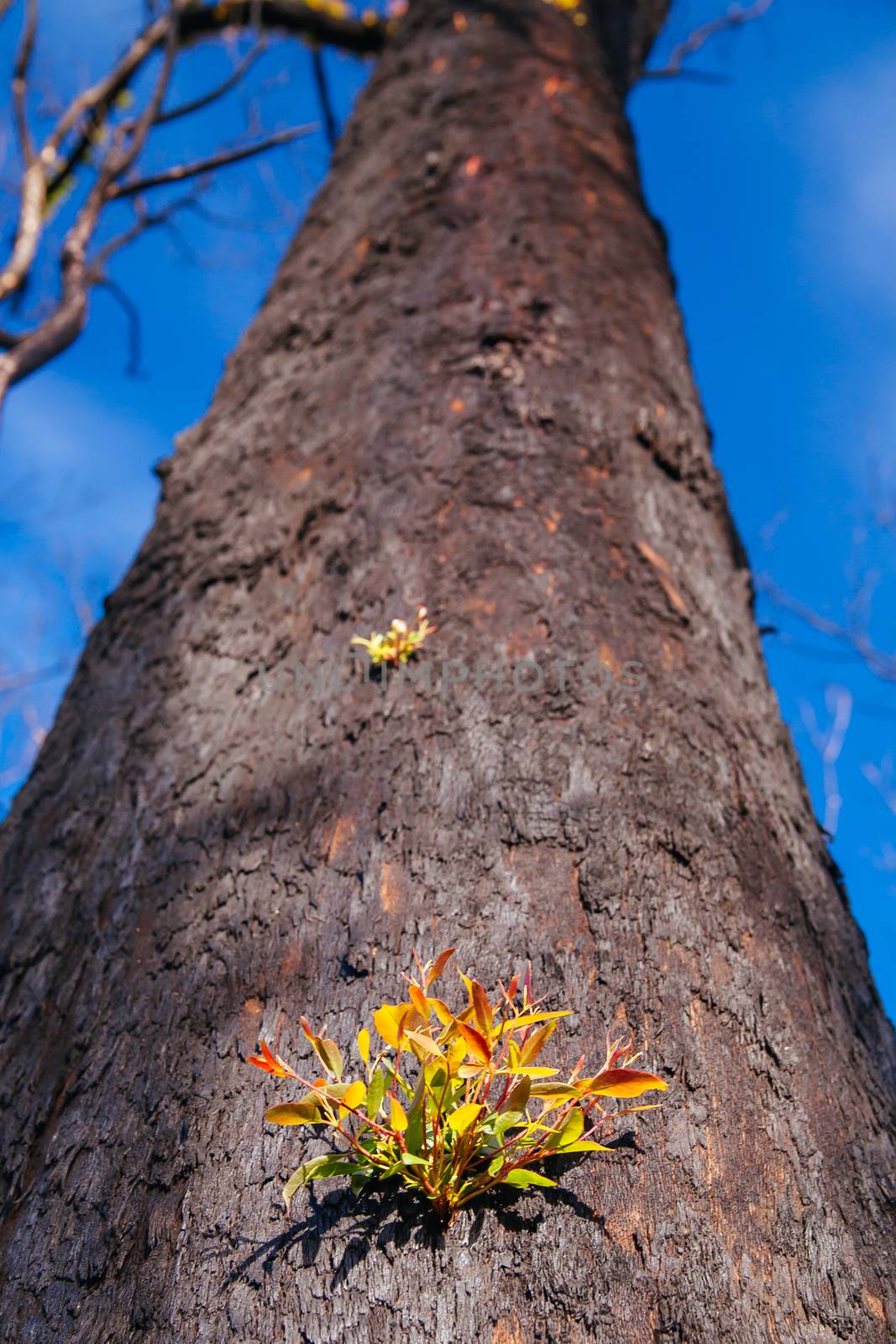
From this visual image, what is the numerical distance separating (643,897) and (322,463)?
100 centimetres

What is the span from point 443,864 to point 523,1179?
35 centimetres

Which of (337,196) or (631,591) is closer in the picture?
(631,591)

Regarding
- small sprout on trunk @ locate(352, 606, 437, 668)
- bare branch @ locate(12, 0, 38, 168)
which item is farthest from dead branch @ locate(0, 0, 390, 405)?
small sprout on trunk @ locate(352, 606, 437, 668)

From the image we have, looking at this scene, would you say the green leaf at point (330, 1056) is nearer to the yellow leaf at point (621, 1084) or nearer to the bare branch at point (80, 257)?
the yellow leaf at point (621, 1084)

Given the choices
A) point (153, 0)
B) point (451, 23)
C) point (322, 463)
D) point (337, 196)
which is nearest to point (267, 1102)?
point (322, 463)

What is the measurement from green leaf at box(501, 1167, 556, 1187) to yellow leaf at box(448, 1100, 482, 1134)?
0.22 feet

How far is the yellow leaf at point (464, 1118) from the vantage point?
2.47 feet

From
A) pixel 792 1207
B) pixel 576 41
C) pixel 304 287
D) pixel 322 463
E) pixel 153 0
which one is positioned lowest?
pixel 792 1207

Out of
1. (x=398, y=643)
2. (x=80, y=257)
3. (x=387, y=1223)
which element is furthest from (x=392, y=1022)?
(x=80, y=257)

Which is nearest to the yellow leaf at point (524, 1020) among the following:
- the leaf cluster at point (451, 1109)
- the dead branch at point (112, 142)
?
the leaf cluster at point (451, 1109)

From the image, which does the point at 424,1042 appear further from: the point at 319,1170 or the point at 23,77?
the point at 23,77

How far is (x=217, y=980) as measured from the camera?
1.02m

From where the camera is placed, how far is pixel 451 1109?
2.64 feet

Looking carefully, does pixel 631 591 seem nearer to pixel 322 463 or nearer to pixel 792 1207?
pixel 322 463
